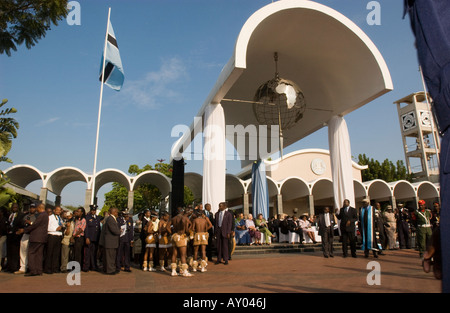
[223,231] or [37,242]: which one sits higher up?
[223,231]

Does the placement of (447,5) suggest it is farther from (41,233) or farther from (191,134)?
(191,134)

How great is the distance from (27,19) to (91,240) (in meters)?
7.03

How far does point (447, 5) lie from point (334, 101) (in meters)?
14.8

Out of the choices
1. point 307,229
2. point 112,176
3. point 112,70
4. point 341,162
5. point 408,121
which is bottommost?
point 307,229

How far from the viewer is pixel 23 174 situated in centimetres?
2100

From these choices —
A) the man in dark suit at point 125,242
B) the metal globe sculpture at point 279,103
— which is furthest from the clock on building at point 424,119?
the man in dark suit at point 125,242

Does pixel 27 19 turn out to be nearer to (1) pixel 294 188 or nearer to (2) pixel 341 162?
(2) pixel 341 162

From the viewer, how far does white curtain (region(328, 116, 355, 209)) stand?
14.2 metres

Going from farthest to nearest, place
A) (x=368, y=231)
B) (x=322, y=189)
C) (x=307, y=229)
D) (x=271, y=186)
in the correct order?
(x=322, y=189)
(x=271, y=186)
(x=307, y=229)
(x=368, y=231)

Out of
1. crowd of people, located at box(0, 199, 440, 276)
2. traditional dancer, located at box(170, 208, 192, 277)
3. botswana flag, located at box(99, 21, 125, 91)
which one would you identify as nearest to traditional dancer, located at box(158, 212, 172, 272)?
crowd of people, located at box(0, 199, 440, 276)

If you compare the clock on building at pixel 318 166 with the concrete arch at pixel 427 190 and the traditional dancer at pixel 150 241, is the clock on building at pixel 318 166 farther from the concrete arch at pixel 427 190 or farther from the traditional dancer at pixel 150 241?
the traditional dancer at pixel 150 241

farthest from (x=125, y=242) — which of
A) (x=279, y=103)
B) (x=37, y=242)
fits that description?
(x=279, y=103)

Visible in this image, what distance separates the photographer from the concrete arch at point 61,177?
65.8ft

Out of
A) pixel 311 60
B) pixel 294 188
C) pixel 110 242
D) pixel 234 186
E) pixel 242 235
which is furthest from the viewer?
pixel 294 188
